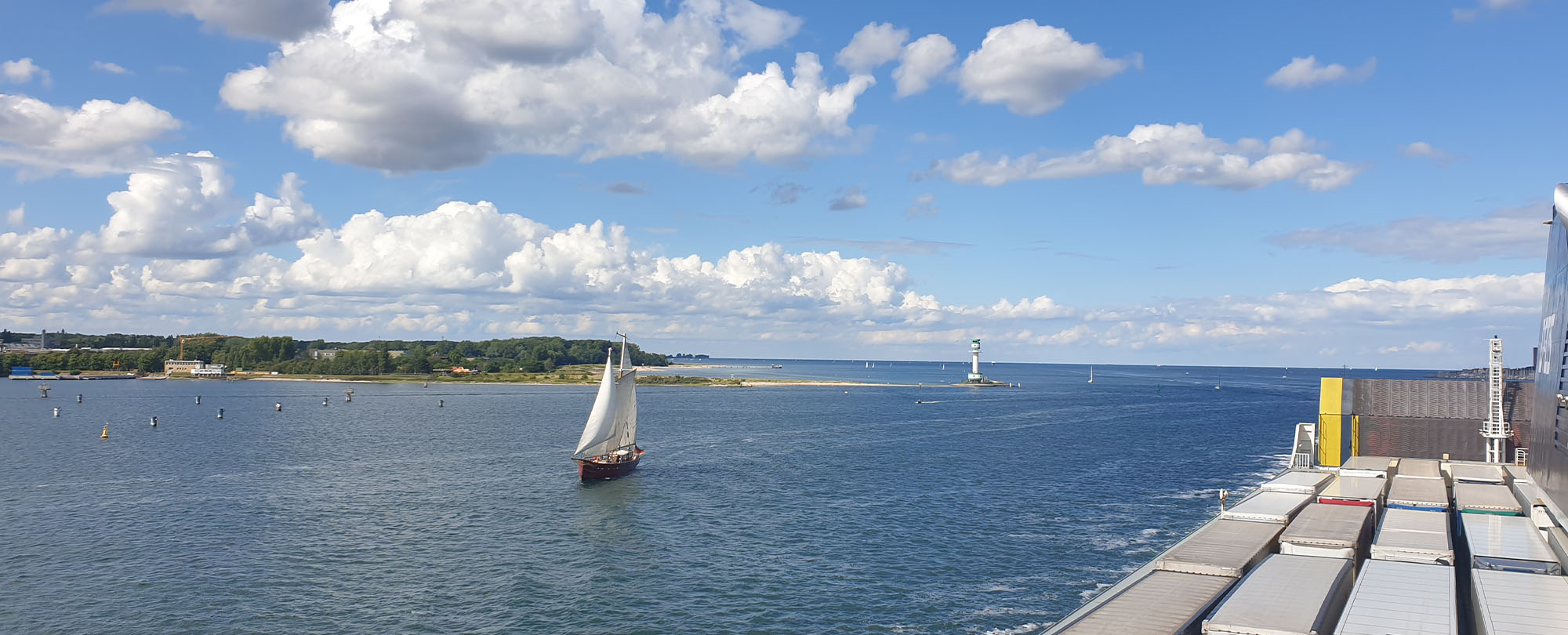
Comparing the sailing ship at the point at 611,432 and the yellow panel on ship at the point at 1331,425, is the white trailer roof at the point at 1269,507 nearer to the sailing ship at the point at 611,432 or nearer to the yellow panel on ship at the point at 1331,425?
the yellow panel on ship at the point at 1331,425

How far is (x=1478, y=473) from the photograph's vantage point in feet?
216

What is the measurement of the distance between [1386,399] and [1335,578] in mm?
55770

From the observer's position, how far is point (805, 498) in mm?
72188

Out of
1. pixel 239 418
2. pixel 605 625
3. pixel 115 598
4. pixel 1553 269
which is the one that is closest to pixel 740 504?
pixel 605 625

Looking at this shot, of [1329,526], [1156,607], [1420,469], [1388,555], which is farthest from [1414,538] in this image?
[1420,469]

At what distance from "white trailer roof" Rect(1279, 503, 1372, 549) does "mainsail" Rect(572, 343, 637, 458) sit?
176ft

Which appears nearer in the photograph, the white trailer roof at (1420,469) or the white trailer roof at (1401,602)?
the white trailer roof at (1401,602)

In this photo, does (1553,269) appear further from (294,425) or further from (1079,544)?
(294,425)

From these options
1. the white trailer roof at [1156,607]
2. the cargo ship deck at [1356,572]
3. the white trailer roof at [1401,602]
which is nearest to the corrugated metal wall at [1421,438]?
the cargo ship deck at [1356,572]

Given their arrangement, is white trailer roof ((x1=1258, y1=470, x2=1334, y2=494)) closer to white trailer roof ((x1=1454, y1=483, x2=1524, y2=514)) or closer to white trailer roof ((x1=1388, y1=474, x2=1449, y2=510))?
white trailer roof ((x1=1388, y1=474, x2=1449, y2=510))

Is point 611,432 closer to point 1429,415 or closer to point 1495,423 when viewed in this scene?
point 1429,415

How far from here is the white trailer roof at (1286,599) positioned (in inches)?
1095

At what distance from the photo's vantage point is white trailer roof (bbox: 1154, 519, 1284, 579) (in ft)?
120

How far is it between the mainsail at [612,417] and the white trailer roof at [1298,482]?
169 feet
